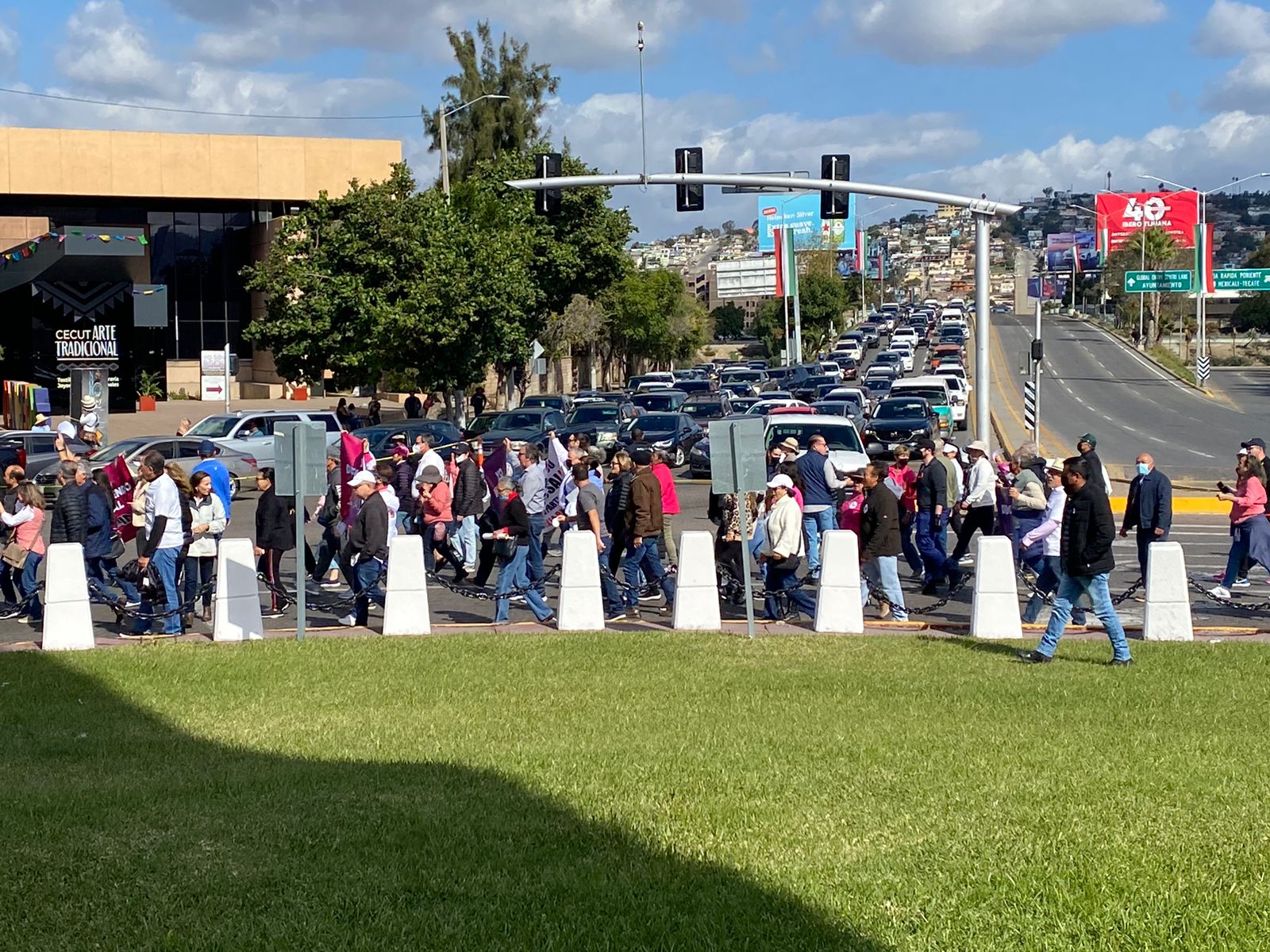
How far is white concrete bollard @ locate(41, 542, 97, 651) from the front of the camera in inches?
543

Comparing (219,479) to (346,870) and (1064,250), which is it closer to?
(346,870)

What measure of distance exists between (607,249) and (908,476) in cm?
3729

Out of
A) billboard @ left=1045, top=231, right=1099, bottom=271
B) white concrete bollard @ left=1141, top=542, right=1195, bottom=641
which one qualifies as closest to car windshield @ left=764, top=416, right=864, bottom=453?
white concrete bollard @ left=1141, top=542, right=1195, bottom=641

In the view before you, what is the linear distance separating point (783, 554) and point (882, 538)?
1009mm

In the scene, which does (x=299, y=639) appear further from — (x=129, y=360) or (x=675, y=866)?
(x=129, y=360)

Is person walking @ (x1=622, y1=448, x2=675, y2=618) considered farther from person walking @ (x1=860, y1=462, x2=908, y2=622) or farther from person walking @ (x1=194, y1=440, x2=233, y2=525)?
person walking @ (x1=194, y1=440, x2=233, y2=525)

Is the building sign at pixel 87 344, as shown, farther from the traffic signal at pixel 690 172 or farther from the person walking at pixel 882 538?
the person walking at pixel 882 538

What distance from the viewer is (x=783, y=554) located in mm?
14539

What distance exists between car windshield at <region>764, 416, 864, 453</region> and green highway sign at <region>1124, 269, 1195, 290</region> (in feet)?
186

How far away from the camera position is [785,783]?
792cm

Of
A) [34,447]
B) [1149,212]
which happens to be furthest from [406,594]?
[1149,212]

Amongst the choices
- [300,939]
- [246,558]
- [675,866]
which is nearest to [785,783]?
[675,866]

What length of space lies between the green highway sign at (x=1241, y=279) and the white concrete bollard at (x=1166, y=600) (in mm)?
69264

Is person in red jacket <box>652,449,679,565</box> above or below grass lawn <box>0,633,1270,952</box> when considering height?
Result: above
